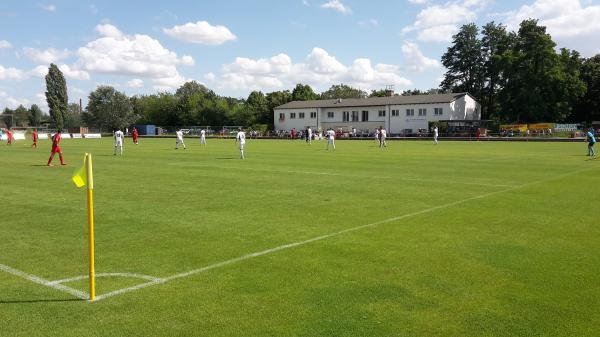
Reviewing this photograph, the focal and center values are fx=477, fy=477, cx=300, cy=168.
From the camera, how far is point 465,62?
96250 mm

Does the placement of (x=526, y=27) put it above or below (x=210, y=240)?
above

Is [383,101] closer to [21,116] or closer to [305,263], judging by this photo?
[305,263]

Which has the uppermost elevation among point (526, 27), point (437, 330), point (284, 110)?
point (526, 27)

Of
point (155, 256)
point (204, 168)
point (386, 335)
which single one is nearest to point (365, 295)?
point (386, 335)

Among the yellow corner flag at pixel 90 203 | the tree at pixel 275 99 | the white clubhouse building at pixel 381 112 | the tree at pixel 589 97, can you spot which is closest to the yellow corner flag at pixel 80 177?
the yellow corner flag at pixel 90 203

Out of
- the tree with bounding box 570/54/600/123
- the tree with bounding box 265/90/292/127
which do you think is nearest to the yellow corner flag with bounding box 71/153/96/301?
the tree with bounding box 570/54/600/123

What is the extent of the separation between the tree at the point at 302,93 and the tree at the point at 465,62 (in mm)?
30845

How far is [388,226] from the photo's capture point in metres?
9.47

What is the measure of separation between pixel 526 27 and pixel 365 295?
86670 millimetres

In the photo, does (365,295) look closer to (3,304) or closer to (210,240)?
(210,240)

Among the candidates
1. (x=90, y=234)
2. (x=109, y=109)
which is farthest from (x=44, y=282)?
(x=109, y=109)

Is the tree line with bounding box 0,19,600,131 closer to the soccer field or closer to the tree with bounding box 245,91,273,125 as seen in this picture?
the tree with bounding box 245,91,273,125

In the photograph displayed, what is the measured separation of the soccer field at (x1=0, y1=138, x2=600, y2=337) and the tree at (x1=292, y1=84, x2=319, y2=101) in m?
96.6

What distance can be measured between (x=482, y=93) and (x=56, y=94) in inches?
3709
